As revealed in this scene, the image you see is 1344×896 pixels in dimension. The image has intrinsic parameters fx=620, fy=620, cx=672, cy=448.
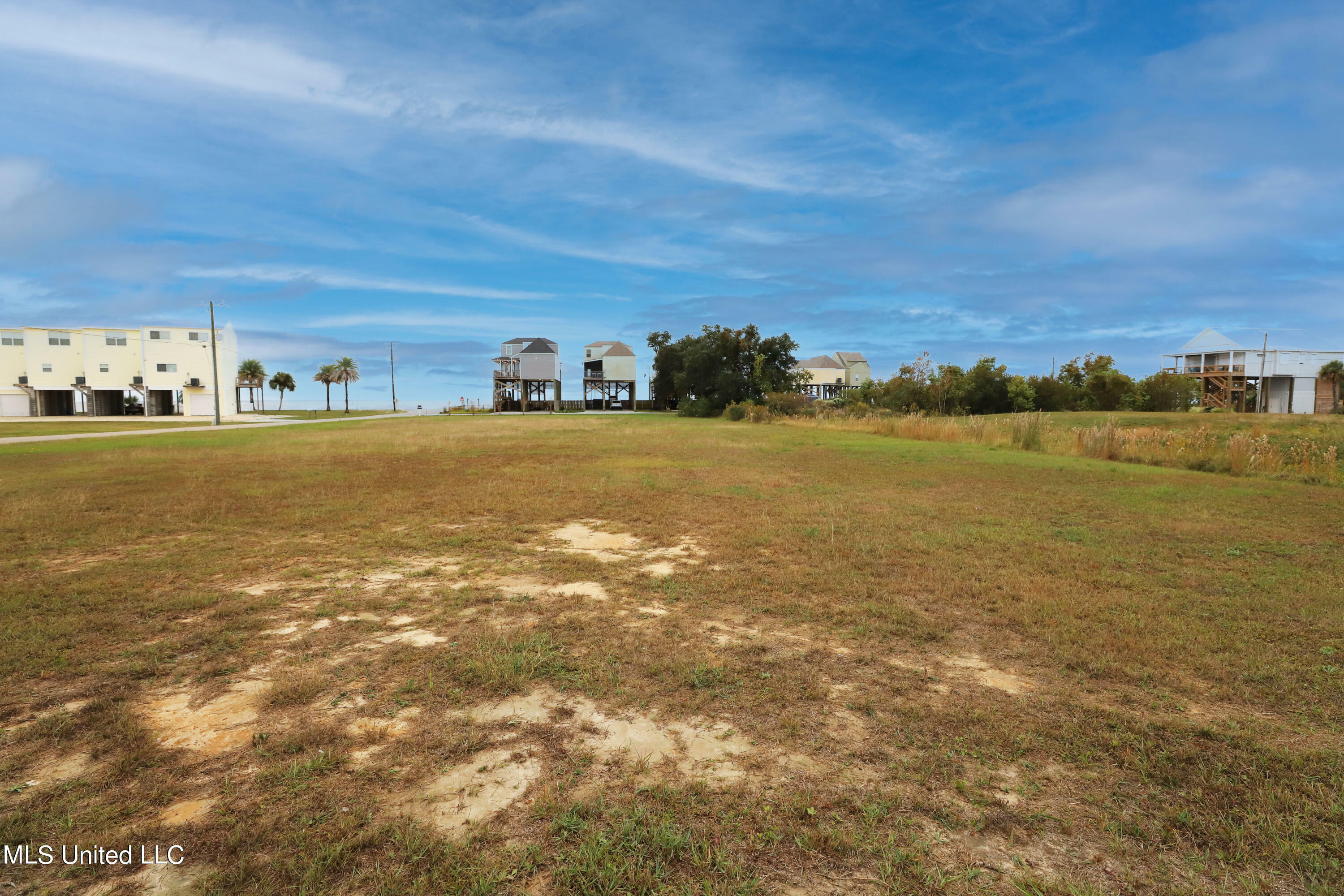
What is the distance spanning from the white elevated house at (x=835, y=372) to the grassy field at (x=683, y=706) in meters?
84.6

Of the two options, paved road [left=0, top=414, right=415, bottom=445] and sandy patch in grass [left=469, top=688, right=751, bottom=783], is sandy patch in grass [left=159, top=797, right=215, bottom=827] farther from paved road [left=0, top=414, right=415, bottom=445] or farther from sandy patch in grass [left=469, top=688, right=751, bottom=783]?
paved road [left=0, top=414, right=415, bottom=445]

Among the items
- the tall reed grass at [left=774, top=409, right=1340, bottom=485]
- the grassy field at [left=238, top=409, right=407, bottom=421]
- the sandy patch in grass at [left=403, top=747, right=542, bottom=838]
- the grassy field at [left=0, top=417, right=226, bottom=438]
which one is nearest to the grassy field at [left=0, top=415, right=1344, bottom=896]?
the sandy patch in grass at [left=403, top=747, right=542, bottom=838]

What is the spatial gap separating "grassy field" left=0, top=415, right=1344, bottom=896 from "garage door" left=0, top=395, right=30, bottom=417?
76.4 meters

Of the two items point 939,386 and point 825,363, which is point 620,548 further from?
point 825,363

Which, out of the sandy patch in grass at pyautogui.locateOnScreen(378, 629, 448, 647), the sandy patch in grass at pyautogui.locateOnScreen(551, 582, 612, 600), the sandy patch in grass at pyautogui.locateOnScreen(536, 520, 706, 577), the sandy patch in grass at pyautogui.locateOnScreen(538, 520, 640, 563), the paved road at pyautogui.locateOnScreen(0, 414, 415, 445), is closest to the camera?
the sandy patch in grass at pyautogui.locateOnScreen(378, 629, 448, 647)

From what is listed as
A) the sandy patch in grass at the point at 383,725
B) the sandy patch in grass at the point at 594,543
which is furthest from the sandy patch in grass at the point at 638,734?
the sandy patch in grass at the point at 594,543

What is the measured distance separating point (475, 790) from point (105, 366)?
3140 inches

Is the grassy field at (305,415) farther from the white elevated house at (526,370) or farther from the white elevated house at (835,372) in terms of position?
the white elevated house at (835,372)

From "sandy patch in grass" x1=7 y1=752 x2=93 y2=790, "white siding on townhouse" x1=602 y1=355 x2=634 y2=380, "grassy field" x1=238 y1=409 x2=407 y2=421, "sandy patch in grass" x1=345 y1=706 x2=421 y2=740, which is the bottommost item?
"sandy patch in grass" x1=7 y1=752 x2=93 y2=790

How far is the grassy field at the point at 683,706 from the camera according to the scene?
2.57 metres

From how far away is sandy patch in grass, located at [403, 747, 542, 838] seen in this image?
2.76 meters

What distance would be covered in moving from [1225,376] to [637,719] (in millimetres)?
75085

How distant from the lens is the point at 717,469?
15.9m

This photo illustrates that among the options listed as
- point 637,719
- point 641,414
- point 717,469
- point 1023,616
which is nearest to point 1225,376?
point 641,414
